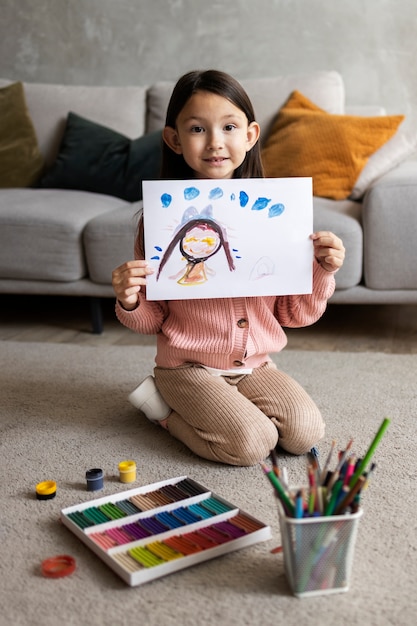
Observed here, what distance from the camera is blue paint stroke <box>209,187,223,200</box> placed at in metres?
1.62

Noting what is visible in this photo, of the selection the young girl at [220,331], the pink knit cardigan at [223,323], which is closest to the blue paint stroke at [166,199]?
the young girl at [220,331]

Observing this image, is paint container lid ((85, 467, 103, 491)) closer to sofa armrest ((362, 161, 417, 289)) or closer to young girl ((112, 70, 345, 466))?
young girl ((112, 70, 345, 466))

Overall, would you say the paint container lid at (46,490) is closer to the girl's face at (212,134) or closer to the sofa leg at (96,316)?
the girl's face at (212,134)

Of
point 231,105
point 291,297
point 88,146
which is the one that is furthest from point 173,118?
point 88,146

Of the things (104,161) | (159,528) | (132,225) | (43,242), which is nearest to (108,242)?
(132,225)

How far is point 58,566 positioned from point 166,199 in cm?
76

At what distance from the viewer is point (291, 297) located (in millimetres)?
1798

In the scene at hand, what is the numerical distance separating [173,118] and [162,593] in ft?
3.28

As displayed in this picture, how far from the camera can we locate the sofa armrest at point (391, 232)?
2.37 m

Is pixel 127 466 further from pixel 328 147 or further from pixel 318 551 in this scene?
pixel 328 147

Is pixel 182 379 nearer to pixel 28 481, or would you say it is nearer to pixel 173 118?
pixel 28 481

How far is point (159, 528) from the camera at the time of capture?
131 cm

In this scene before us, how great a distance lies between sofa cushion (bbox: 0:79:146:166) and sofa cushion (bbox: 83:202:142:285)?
708 millimetres

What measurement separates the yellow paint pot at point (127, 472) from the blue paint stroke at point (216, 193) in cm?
58
